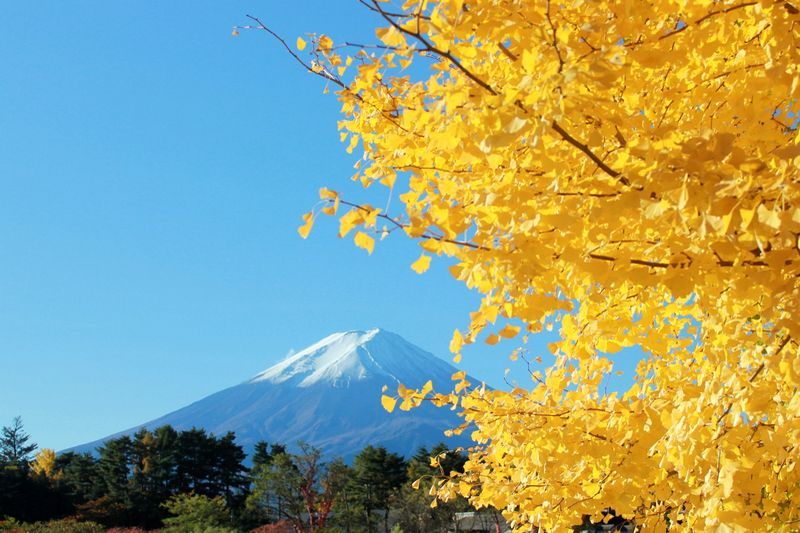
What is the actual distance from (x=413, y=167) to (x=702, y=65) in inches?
53.3

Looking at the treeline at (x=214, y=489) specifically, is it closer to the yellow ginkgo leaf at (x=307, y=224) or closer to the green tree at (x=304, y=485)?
the green tree at (x=304, y=485)

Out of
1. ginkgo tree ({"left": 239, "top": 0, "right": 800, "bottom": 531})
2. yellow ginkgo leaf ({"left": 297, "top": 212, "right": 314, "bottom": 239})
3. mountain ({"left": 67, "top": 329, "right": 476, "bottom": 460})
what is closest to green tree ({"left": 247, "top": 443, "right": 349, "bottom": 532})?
ginkgo tree ({"left": 239, "top": 0, "right": 800, "bottom": 531})

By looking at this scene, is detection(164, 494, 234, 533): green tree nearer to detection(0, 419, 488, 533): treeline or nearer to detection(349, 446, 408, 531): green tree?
detection(0, 419, 488, 533): treeline

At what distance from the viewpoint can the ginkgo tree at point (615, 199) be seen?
4.93ft

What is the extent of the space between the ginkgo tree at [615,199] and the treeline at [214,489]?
56.3 ft

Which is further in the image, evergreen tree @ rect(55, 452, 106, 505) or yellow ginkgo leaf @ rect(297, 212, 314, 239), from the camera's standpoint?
evergreen tree @ rect(55, 452, 106, 505)

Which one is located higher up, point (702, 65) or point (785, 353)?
point (702, 65)

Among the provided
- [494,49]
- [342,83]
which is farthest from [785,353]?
[342,83]

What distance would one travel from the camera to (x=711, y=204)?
1.44m

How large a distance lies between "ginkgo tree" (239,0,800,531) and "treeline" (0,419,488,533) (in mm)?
17151

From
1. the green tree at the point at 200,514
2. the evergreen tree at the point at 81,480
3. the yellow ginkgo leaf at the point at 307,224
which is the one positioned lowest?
the green tree at the point at 200,514

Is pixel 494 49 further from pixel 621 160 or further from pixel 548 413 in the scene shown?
pixel 548 413

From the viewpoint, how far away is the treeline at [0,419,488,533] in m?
21.2

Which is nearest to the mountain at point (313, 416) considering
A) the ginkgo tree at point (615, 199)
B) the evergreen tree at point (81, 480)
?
the evergreen tree at point (81, 480)
